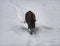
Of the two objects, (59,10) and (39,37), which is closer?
(39,37)

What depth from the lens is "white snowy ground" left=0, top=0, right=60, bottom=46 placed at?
1.06 m

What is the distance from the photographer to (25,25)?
118 centimetres

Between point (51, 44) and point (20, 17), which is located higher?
point (20, 17)

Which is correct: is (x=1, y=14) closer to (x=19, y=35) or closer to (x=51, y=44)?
(x=19, y=35)

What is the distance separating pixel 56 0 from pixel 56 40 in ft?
2.15

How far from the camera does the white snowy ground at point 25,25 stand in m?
1.06

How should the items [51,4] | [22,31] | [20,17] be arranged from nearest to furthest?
[22,31]
[20,17]
[51,4]

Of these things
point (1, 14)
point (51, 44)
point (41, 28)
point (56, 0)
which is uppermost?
point (56, 0)

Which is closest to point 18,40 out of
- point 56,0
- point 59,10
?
point 59,10

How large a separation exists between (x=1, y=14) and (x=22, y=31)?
1.13 ft

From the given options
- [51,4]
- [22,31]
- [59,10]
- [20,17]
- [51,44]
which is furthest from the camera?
[51,4]

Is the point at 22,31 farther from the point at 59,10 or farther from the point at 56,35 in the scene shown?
the point at 59,10

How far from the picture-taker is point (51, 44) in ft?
3.40

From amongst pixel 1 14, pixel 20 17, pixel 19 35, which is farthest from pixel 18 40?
pixel 1 14
